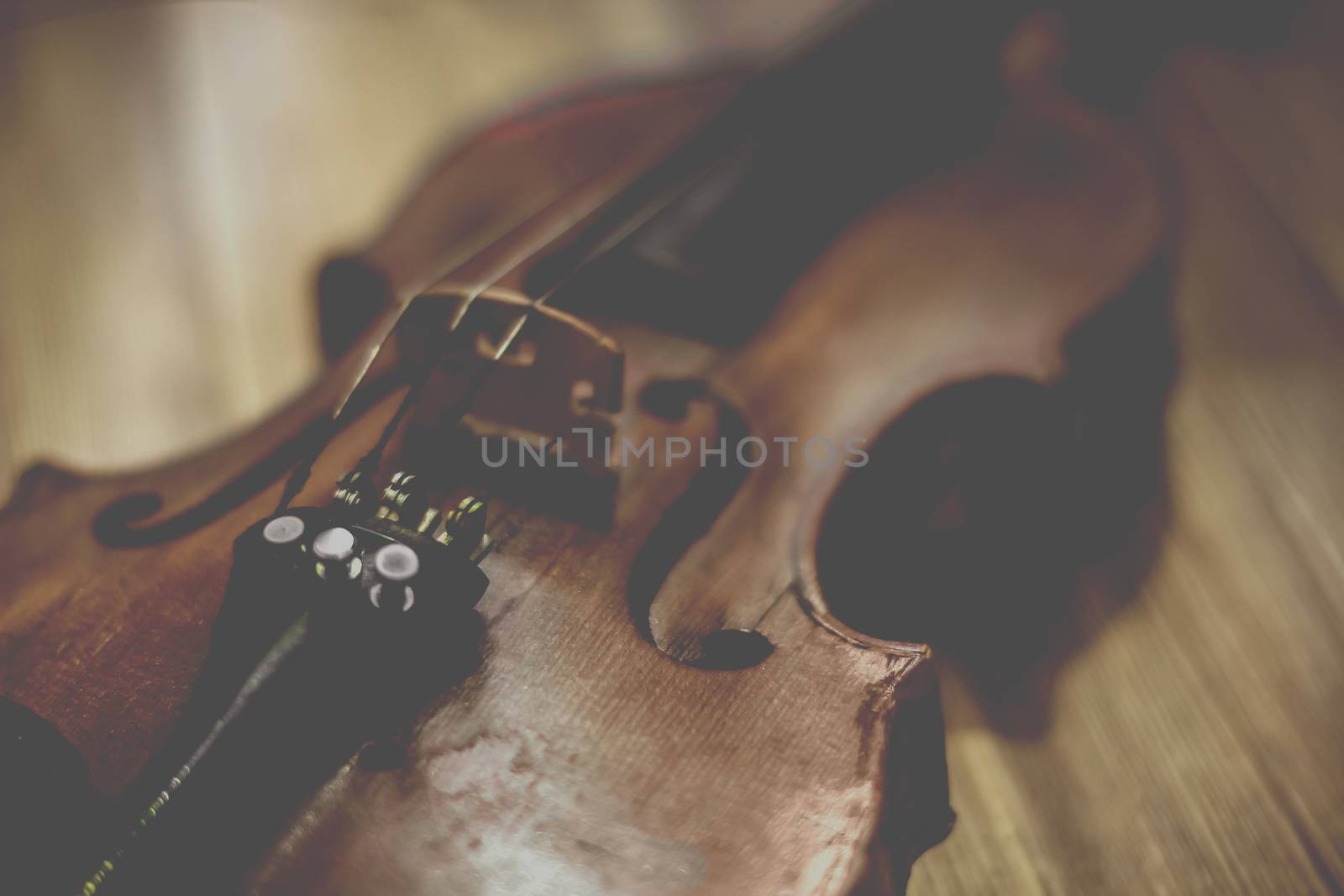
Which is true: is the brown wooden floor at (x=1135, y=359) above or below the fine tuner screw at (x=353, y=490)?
below

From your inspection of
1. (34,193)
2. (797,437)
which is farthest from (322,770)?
(34,193)

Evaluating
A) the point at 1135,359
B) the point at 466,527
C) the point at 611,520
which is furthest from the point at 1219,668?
the point at 466,527

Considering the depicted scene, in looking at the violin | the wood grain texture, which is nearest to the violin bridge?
the violin

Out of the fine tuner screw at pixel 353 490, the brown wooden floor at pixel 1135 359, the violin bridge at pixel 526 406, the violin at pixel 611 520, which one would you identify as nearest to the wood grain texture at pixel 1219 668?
the brown wooden floor at pixel 1135 359

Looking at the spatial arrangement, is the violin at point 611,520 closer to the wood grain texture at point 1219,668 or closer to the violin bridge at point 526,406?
the violin bridge at point 526,406

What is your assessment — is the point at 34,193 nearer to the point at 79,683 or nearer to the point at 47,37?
the point at 47,37

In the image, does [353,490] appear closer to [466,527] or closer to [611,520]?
[466,527]

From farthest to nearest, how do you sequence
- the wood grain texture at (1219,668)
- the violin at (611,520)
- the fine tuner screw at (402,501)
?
the wood grain texture at (1219,668) < the fine tuner screw at (402,501) < the violin at (611,520)
